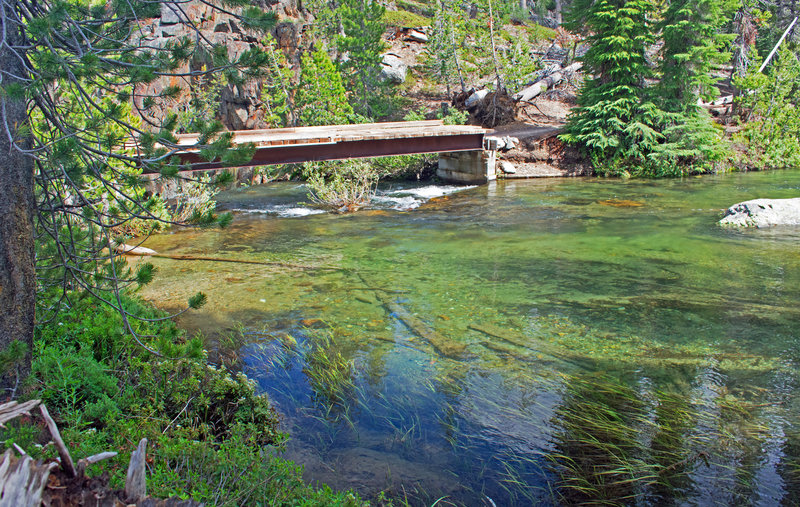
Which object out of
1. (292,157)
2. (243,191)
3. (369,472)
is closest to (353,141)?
(292,157)

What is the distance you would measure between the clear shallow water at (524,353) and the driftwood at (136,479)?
177cm

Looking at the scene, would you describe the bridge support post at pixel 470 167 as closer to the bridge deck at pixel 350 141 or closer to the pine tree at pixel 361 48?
the bridge deck at pixel 350 141

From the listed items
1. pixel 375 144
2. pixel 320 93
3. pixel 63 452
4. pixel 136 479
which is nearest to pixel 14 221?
pixel 63 452

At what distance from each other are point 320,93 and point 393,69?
14.2m

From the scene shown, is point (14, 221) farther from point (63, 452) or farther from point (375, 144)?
point (375, 144)

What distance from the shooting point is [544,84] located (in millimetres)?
32812

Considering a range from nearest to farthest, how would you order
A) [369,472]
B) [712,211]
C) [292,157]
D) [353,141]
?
[369,472]
[712,211]
[292,157]
[353,141]

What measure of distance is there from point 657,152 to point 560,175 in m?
3.84

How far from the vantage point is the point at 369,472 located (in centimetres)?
445

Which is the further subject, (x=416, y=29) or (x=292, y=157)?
(x=416, y=29)

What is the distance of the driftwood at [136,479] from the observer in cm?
281

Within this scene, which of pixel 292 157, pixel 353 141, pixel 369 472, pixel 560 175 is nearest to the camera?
pixel 369 472

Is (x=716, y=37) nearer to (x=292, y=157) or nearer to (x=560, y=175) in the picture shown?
(x=560, y=175)

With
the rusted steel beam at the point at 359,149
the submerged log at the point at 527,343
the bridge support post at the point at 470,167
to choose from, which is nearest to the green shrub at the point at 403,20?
the bridge support post at the point at 470,167
